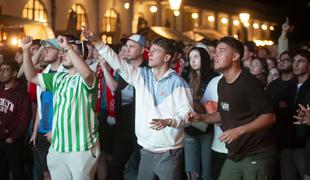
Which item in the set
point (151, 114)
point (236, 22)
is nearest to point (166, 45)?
point (151, 114)

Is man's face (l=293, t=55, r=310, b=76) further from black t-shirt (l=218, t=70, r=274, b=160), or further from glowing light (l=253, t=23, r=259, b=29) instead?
glowing light (l=253, t=23, r=259, b=29)

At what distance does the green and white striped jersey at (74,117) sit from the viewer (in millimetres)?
6785

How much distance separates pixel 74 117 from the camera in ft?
22.3

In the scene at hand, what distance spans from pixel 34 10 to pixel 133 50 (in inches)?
914

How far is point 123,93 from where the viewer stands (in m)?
8.91

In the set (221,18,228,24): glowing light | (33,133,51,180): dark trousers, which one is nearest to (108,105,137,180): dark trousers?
(33,133,51,180): dark trousers

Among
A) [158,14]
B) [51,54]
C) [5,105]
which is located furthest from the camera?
[158,14]

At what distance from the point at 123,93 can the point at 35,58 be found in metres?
1.50

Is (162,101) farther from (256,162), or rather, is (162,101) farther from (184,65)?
(184,65)

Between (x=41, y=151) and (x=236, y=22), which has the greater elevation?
(x=236, y=22)

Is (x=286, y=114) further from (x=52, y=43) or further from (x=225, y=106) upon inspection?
(x=52, y=43)

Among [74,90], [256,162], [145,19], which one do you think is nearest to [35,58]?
[74,90]

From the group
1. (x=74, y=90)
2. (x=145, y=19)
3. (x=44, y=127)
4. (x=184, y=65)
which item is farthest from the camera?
(x=145, y=19)

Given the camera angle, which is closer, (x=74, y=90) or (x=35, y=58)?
(x=74, y=90)
